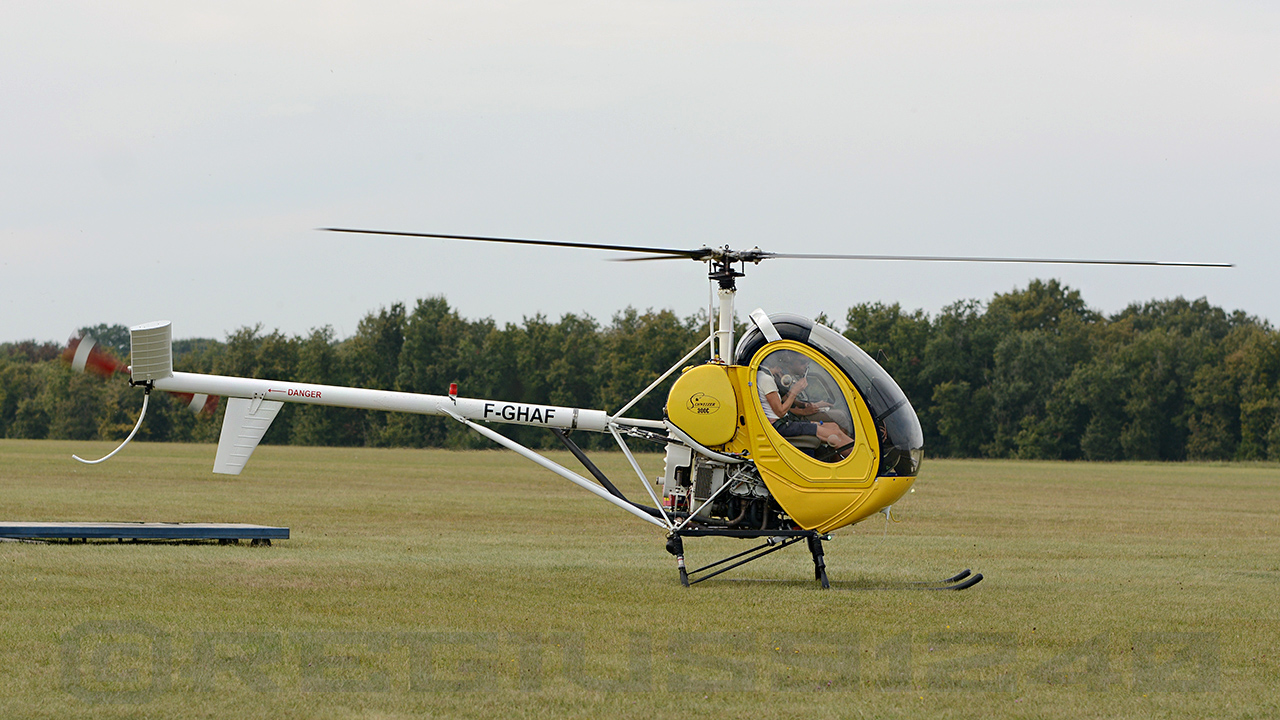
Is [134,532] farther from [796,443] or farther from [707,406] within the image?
[796,443]

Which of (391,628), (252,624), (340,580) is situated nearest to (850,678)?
(391,628)

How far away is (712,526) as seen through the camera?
1352 cm

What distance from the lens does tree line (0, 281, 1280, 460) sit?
7512cm

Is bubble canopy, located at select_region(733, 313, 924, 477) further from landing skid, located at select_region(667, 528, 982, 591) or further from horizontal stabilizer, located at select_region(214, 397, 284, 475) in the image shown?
horizontal stabilizer, located at select_region(214, 397, 284, 475)

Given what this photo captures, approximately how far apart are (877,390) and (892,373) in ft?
222

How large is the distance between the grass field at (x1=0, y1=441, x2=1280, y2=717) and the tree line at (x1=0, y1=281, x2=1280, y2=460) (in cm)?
5319

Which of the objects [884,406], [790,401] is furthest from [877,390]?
[790,401]

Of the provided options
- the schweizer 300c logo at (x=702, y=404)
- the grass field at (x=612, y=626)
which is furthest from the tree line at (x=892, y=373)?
the schweizer 300c logo at (x=702, y=404)

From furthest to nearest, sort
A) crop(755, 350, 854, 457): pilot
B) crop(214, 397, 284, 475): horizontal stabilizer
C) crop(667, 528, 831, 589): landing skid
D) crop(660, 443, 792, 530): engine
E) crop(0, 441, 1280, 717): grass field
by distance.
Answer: crop(214, 397, 284, 475): horizontal stabilizer, crop(660, 443, 792, 530): engine, crop(667, 528, 831, 589): landing skid, crop(755, 350, 854, 457): pilot, crop(0, 441, 1280, 717): grass field

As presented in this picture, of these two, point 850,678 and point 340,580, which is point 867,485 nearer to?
point 850,678

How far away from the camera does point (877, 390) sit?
12.8 m

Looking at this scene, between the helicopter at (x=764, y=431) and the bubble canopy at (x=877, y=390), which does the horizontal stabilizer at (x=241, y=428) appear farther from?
the bubble canopy at (x=877, y=390)

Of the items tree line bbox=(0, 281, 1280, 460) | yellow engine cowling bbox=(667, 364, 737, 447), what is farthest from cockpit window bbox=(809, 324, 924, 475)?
tree line bbox=(0, 281, 1280, 460)

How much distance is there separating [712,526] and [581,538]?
668 centimetres
